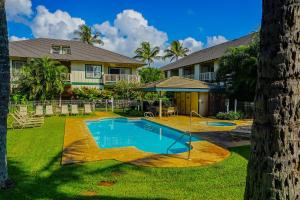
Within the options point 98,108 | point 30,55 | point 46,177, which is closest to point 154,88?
point 98,108

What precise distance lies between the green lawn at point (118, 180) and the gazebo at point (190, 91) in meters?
11.5

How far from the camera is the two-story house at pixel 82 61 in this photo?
29.7 meters

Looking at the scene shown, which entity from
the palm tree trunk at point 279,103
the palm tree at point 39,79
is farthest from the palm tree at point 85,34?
the palm tree trunk at point 279,103

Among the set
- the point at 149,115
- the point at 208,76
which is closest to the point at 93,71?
the point at 149,115

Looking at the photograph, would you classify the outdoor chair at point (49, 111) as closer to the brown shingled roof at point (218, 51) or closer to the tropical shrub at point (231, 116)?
the tropical shrub at point (231, 116)

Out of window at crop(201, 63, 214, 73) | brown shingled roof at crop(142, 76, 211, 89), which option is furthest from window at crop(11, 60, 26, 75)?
window at crop(201, 63, 214, 73)

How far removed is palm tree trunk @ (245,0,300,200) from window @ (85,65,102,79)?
2999 centimetres

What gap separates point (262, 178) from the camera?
8.48ft

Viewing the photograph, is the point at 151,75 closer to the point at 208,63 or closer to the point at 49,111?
the point at 208,63

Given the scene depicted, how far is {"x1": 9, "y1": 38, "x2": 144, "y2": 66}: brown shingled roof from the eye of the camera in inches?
1135

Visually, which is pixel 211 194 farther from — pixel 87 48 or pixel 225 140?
pixel 87 48

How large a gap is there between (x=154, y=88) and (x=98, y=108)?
30.6 ft

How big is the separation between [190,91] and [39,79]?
1375cm

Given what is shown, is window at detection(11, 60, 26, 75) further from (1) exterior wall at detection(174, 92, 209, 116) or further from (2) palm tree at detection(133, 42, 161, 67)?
(2) palm tree at detection(133, 42, 161, 67)
